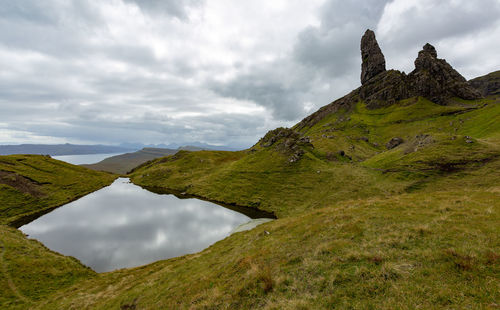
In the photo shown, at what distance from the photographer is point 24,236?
126 ft

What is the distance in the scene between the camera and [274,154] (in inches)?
3329

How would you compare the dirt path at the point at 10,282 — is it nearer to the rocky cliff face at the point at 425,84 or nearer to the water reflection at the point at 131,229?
the water reflection at the point at 131,229

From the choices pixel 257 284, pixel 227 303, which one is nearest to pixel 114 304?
pixel 227 303

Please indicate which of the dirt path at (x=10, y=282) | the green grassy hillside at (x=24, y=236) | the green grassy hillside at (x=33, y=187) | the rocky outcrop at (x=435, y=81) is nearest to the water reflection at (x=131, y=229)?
the green grassy hillside at (x=24, y=236)

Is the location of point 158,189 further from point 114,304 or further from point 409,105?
point 409,105

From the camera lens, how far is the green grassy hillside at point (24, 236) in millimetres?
23011

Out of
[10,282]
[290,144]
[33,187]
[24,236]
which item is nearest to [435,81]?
[290,144]

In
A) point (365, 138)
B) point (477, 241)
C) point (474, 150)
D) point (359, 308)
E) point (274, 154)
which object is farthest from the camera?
point (365, 138)

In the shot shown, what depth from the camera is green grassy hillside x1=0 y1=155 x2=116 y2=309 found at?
75.5 feet

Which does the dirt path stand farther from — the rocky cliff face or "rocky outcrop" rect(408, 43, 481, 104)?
"rocky outcrop" rect(408, 43, 481, 104)

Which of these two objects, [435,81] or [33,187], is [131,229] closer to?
[33,187]

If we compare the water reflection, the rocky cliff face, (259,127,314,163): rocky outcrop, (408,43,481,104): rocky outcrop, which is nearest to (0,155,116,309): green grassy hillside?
the water reflection

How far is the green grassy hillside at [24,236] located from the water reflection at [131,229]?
3285mm

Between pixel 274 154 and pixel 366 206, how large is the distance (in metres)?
62.6
